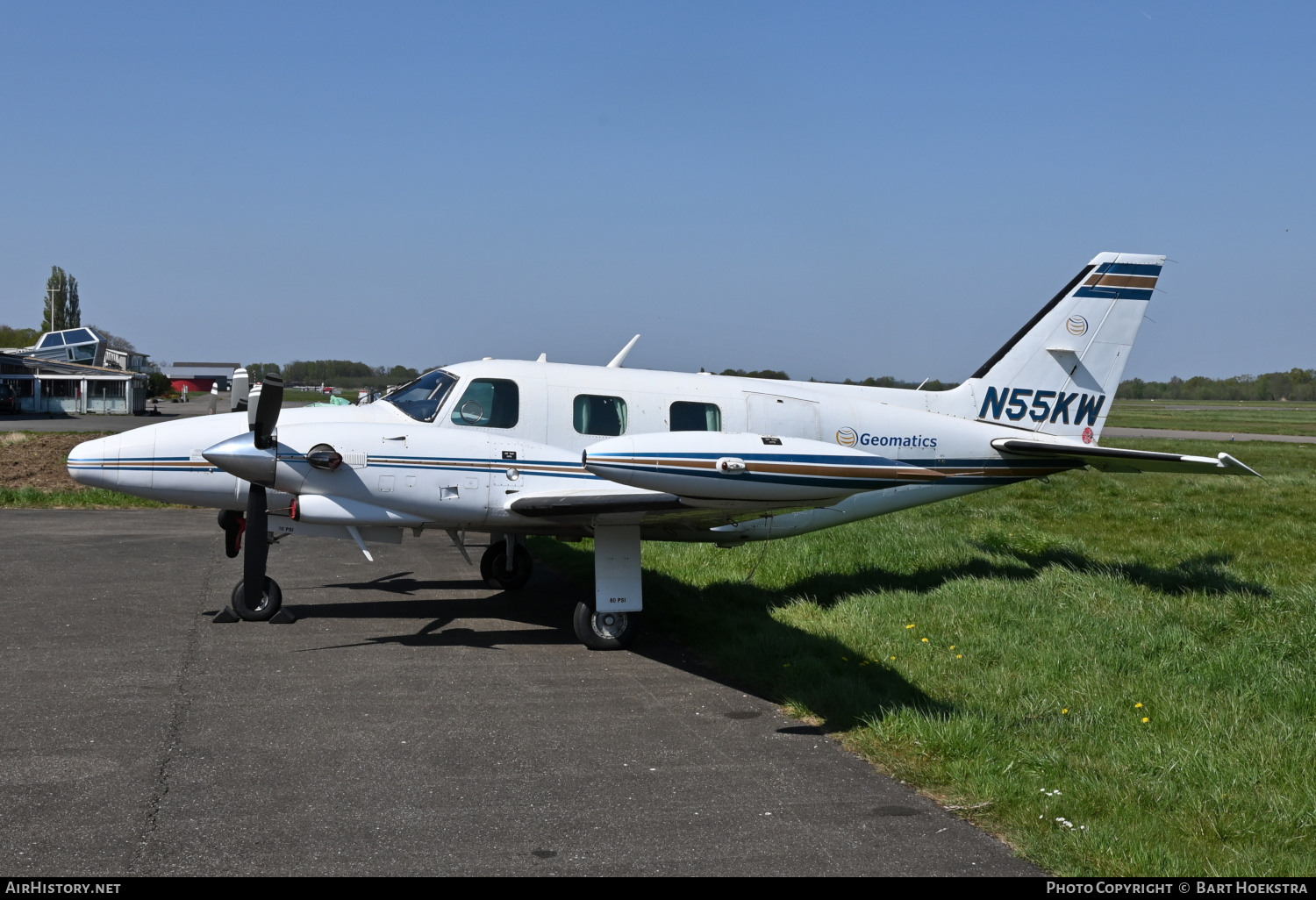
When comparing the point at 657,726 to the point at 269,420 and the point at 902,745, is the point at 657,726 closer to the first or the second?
the point at 902,745

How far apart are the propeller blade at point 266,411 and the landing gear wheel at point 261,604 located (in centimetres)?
162

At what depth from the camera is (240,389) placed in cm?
1016

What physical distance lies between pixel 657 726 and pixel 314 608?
5.14 m

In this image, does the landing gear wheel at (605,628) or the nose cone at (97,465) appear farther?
the nose cone at (97,465)

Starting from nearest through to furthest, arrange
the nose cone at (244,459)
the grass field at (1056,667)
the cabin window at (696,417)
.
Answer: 1. the grass field at (1056,667)
2. the nose cone at (244,459)
3. the cabin window at (696,417)

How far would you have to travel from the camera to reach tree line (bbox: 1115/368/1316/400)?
5778 inches

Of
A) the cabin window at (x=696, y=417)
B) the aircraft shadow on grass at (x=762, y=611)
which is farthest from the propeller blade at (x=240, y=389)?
the cabin window at (x=696, y=417)

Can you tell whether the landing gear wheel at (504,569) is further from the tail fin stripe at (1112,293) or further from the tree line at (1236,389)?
the tree line at (1236,389)

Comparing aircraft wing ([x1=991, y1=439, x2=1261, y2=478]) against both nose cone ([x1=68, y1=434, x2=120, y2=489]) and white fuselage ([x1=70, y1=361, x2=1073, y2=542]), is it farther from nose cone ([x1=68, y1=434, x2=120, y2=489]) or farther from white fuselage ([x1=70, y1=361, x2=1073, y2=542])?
nose cone ([x1=68, y1=434, x2=120, y2=489])

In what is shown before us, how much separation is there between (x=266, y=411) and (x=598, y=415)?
10.7 ft

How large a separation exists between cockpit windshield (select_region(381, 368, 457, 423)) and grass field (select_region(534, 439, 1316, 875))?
334 cm

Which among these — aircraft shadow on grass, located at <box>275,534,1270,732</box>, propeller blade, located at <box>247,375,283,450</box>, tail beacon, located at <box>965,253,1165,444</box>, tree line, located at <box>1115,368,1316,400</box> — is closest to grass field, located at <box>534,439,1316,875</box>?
aircraft shadow on grass, located at <box>275,534,1270,732</box>

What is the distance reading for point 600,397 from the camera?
33.5ft

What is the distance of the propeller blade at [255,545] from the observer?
30.4 feet
